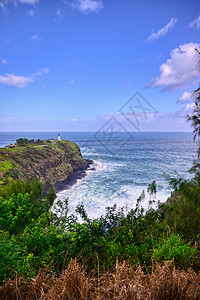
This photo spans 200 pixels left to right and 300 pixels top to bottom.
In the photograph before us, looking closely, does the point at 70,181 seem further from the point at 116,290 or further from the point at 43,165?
the point at 116,290

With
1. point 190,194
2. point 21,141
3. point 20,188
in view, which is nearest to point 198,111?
point 190,194

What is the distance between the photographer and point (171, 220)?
6789mm

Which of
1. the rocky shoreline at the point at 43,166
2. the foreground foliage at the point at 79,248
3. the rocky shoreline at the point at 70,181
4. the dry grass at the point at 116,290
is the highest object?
the dry grass at the point at 116,290

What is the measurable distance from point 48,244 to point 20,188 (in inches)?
188

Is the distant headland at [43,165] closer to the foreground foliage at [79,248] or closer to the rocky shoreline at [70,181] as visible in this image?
the rocky shoreline at [70,181]

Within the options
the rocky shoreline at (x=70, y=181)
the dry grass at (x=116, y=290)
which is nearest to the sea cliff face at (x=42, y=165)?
the rocky shoreline at (x=70, y=181)

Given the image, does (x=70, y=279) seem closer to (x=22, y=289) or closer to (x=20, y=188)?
(x=22, y=289)

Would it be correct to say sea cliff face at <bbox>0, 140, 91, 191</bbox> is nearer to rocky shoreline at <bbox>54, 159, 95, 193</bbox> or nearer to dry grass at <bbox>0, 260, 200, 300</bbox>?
rocky shoreline at <bbox>54, 159, 95, 193</bbox>

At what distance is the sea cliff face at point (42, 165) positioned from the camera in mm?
20322

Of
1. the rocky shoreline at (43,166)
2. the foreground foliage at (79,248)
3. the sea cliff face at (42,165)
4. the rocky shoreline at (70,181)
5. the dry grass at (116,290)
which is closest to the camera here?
the dry grass at (116,290)

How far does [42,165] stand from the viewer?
25.7 m

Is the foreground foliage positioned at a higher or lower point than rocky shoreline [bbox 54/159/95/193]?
higher

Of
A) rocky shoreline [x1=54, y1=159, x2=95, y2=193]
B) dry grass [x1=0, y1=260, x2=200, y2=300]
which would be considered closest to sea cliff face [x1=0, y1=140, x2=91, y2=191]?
rocky shoreline [x1=54, y1=159, x2=95, y2=193]

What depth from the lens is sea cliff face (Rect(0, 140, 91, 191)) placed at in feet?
66.7
